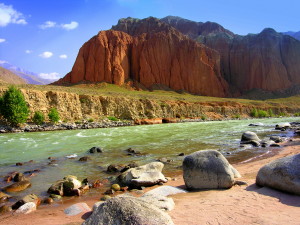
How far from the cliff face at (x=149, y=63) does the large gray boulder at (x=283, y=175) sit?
97.9 m

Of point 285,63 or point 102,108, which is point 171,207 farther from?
point 285,63

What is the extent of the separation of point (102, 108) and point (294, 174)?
5046cm

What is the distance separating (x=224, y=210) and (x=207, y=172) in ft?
8.82

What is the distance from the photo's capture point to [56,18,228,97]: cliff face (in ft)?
344

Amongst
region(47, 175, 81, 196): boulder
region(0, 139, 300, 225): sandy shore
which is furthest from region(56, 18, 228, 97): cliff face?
region(0, 139, 300, 225): sandy shore

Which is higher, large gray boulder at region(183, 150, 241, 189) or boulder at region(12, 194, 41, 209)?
large gray boulder at region(183, 150, 241, 189)

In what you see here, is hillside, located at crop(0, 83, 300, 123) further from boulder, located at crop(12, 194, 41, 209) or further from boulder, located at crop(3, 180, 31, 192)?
boulder, located at crop(12, 194, 41, 209)

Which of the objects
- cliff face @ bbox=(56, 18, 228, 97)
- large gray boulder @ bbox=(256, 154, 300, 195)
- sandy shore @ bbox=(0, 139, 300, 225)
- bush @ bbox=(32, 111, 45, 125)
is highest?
cliff face @ bbox=(56, 18, 228, 97)

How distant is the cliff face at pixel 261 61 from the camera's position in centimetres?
14038

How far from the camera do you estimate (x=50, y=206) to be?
811cm

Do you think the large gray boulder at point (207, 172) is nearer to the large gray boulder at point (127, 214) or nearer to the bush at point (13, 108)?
the large gray boulder at point (127, 214)

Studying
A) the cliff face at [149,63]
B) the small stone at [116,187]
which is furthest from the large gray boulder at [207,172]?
the cliff face at [149,63]

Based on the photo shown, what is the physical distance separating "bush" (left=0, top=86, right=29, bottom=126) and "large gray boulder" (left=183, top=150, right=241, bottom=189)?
3468cm

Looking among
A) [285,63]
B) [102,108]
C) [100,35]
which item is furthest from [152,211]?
[285,63]
